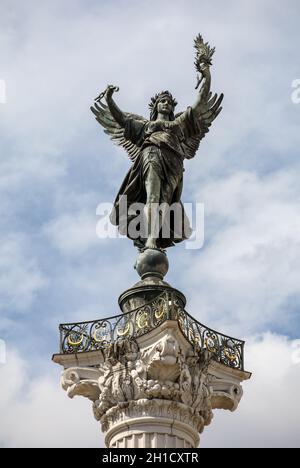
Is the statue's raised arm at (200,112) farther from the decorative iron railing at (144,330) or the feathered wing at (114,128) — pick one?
the decorative iron railing at (144,330)

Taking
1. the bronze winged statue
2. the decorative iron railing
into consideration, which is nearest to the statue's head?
the bronze winged statue

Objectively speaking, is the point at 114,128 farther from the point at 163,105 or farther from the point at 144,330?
the point at 144,330

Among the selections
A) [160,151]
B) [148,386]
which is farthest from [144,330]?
[160,151]

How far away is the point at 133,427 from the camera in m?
26.5

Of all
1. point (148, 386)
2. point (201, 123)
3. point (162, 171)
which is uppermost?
point (201, 123)

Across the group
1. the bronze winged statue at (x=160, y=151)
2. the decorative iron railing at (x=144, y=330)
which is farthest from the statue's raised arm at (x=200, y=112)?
the decorative iron railing at (x=144, y=330)

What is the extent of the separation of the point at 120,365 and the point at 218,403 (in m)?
2.87

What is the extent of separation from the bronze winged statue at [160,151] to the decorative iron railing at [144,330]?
283 centimetres

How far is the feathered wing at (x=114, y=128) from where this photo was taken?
32.9 meters

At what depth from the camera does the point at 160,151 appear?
3156 centimetres

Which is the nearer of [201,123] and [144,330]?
[144,330]

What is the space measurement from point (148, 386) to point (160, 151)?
7.74m
